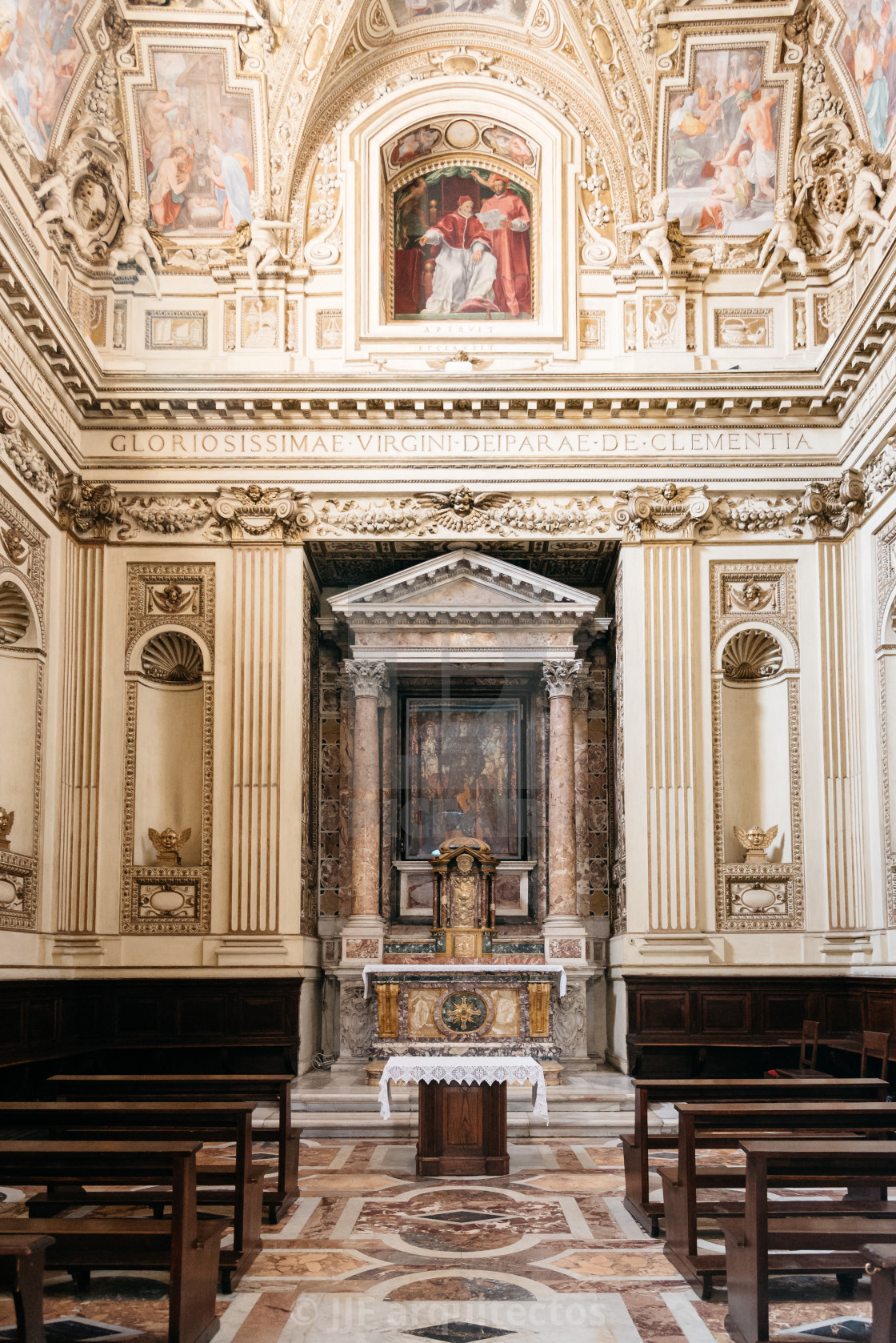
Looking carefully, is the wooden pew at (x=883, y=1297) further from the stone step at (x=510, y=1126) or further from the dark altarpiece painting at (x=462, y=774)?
the dark altarpiece painting at (x=462, y=774)

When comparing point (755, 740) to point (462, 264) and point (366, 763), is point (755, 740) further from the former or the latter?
point (462, 264)

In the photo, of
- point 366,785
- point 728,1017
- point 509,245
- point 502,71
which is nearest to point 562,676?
point 366,785

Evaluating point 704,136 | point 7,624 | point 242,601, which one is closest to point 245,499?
point 242,601

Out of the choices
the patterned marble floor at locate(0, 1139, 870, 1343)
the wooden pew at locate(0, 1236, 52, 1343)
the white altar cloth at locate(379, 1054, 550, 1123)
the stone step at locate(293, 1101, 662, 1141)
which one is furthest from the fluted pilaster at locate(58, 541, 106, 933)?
the wooden pew at locate(0, 1236, 52, 1343)

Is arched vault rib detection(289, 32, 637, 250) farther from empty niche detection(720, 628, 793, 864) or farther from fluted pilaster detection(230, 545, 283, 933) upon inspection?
empty niche detection(720, 628, 793, 864)

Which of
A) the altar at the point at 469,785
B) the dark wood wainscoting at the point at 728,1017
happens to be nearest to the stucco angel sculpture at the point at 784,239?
the altar at the point at 469,785

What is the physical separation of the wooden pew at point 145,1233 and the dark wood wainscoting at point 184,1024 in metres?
8.18

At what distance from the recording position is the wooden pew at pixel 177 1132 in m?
7.08

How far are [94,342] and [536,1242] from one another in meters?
11.8

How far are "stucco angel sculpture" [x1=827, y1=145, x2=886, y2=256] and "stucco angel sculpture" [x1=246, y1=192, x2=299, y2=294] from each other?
257 inches

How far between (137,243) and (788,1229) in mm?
13433

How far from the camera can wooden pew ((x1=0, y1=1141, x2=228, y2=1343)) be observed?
5734mm

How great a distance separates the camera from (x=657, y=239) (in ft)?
51.0

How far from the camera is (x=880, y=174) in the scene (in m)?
13.5
